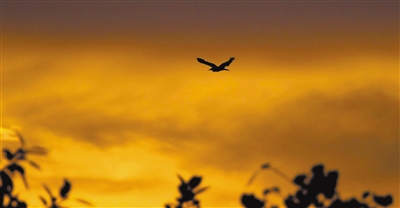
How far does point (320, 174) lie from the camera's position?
1786 centimetres

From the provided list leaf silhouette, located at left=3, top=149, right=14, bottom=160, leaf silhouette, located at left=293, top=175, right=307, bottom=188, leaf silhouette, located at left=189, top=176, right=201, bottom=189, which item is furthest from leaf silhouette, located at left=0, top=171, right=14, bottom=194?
leaf silhouette, located at left=293, top=175, right=307, bottom=188

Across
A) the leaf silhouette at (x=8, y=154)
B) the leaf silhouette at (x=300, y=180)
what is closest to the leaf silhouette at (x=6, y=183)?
the leaf silhouette at (x=8, y=154)

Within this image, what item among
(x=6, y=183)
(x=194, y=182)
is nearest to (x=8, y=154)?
(x=6, y=183)

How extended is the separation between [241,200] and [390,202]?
3.99m

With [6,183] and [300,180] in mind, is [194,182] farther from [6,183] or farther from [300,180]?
[6,183]

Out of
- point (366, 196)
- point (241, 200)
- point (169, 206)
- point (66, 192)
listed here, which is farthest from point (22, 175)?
point (366, 196)

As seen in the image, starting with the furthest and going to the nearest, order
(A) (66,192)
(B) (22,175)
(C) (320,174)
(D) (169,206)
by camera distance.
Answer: (C) (320,174), (D) (169,206), (A) (66,192), (B) (22,175)

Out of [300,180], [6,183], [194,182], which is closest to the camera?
[6,183]

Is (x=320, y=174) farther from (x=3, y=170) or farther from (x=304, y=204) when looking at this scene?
(x=3, y=170)

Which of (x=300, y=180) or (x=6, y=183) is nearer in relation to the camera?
(x=6, y=183)

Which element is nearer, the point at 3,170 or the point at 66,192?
the point at 3,170

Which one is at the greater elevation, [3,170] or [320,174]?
[320,174]

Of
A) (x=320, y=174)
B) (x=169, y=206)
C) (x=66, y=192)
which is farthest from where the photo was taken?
(x=320, y=174)

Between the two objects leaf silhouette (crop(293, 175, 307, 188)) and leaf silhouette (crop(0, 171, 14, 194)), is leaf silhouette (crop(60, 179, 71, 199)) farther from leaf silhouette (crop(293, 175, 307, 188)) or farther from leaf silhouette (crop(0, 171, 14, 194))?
leaf silhouette (crop(293, 175, 307, 188))
